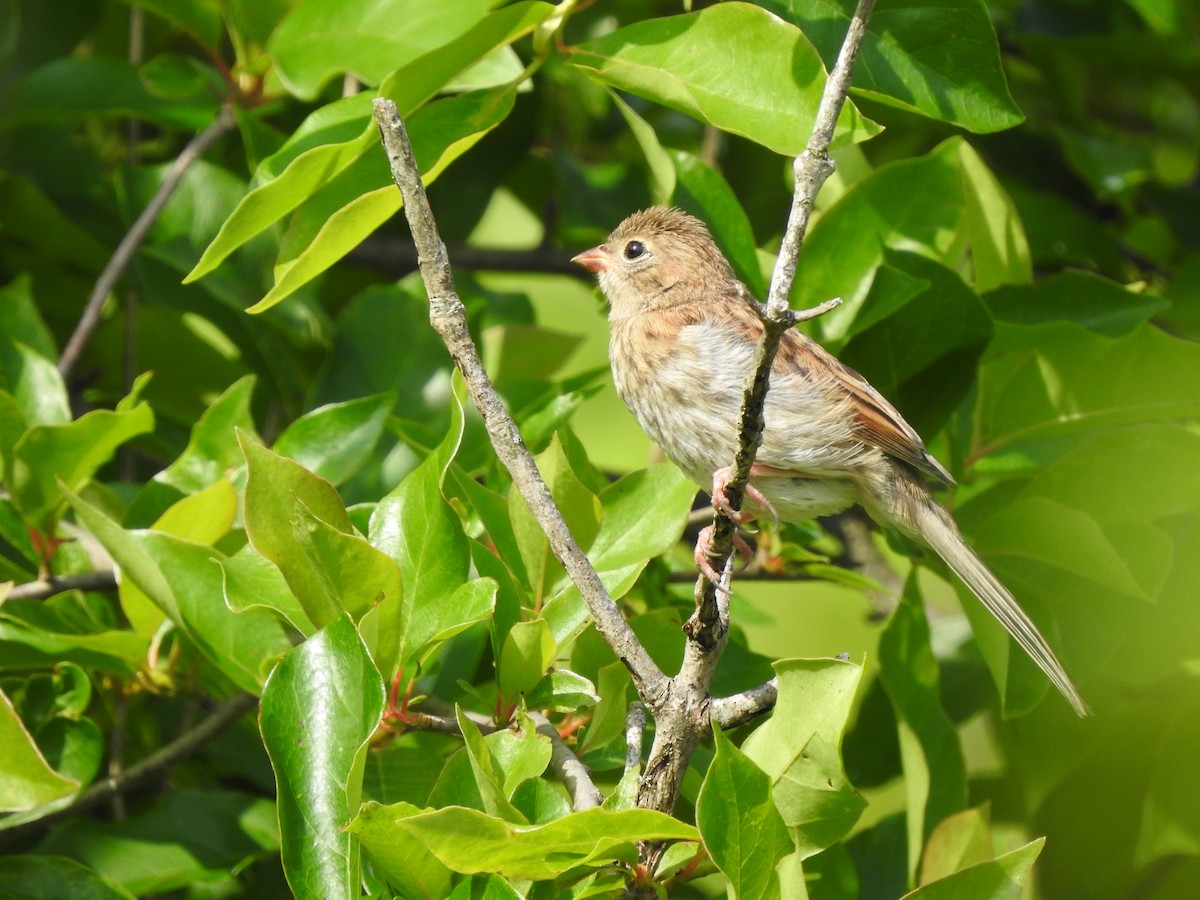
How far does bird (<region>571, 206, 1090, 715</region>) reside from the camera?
3.33m

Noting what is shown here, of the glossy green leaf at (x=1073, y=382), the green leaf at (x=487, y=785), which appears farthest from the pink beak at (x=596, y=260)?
the green leaf at (x=487, y=785)

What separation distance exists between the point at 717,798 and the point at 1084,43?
299 cm

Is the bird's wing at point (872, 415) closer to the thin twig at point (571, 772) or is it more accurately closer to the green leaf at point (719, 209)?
the green leaf at point (719, 209)

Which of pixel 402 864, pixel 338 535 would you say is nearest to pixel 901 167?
pixel 338 535

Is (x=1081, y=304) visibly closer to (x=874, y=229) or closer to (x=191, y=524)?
(x=874, y=229)

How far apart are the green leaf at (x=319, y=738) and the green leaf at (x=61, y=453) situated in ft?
3.10

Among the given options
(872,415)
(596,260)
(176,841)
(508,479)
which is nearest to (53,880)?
(176,841)

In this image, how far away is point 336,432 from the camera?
303 cm

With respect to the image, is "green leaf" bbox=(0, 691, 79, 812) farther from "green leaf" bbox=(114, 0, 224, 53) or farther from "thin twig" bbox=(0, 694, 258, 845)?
"green leaf" bbox=(114, 0, 224, 53)

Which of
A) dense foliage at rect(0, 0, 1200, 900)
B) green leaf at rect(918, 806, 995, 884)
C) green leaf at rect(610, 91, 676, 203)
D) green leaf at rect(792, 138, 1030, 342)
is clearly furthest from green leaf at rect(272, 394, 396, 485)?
green leaf at rect(918, 806, 995, 884)

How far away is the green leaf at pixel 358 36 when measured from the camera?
2.81 m

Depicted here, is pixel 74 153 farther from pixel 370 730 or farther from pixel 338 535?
pixel 370 730

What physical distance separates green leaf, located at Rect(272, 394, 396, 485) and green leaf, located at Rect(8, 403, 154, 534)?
31cm

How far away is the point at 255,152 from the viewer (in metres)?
3.18
